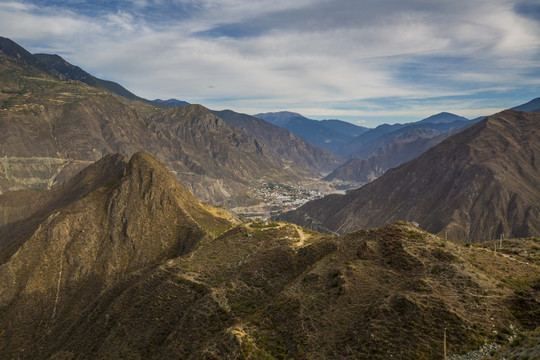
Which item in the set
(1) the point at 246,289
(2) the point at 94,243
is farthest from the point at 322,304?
(2) the point at 94,243

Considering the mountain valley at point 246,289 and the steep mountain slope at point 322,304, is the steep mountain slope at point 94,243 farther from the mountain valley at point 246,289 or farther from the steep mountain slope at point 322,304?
the steep mountain slope at point 322,304

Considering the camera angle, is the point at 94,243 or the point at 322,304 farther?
the point at 94,243

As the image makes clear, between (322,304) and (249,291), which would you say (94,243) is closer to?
(249,291)

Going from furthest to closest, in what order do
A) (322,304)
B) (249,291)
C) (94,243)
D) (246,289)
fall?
(94,243) < (246,289) < (249,291) < (322,304)

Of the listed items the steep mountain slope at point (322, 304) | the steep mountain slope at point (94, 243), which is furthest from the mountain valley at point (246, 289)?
the steep mountain slope at point (94, 243)

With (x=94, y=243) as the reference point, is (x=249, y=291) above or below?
above

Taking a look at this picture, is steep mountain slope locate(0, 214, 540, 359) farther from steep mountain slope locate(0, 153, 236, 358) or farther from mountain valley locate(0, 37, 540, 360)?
steep mountain slope locate(0, 153, 236, 358)

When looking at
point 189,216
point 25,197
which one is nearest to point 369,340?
point 189,216
